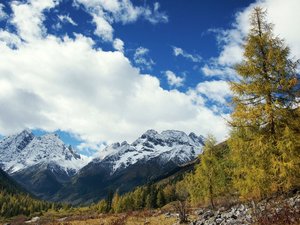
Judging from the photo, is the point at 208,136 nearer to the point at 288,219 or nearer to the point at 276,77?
the point at 276,77

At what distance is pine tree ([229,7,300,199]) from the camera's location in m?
20.4

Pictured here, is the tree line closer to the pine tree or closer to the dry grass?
the pine tree

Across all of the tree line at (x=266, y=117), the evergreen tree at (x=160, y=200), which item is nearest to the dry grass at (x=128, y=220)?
the tree line at (x=266, y=117)

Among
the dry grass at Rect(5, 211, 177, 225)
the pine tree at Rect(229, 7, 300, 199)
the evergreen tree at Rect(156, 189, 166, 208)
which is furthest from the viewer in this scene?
the evergreen tree at Rect(156, 189, 166, 208)

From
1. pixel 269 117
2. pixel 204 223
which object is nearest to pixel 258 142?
pixel 269 117

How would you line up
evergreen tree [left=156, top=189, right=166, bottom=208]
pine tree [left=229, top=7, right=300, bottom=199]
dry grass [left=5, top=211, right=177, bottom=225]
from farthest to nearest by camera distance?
evergreen tree [left=156, top=189, right=166, bottom=208]
dry grass [left=5, top=211, right=177, bottom=225]
pine tree [left=229, top=7, right=300, bottom=199]

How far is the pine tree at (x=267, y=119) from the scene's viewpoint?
20359 millimetres

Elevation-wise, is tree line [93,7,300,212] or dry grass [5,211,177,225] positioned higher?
tree line [93,7,300,212]

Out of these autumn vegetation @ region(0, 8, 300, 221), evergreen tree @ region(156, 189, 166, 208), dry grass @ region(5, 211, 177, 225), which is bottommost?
dry grass @ region(5, 211, 177, 225)

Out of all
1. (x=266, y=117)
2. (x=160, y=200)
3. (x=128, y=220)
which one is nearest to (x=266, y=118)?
(x=266, y=117)

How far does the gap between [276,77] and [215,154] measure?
1160 inches

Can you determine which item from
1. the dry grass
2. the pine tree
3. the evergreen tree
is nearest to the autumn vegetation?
the pine tree

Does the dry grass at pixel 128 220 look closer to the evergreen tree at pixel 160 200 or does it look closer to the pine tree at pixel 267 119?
the pine tree at pixel 267 119

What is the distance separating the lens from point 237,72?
23.6 metres
